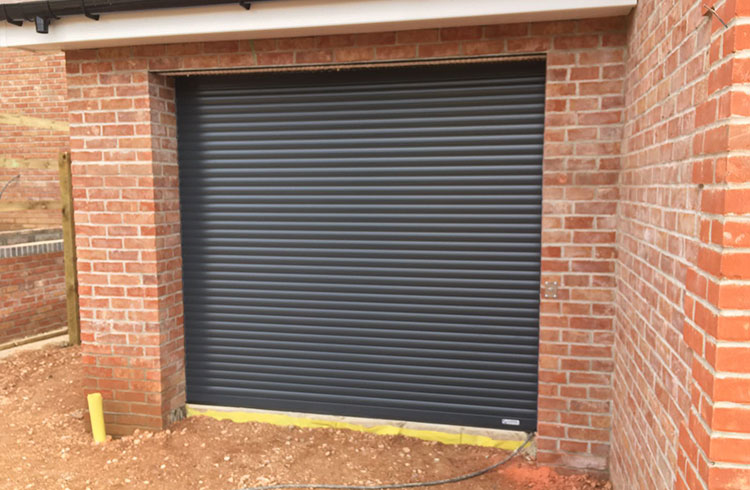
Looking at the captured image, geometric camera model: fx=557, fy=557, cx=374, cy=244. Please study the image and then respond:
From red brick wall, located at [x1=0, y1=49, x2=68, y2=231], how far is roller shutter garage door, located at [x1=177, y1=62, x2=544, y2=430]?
6.03 metres

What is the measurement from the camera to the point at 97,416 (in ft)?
14.4

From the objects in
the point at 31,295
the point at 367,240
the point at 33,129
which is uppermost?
the point at 33,129

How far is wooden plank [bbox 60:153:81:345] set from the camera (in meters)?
6.64

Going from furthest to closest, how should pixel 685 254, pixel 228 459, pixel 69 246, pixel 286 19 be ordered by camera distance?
pixel 69 246
pixel 228 459
pixel 286 19
pixel 685 254

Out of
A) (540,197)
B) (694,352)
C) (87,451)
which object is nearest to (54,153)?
(87,451)

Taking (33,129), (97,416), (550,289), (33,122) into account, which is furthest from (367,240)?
(33,129)

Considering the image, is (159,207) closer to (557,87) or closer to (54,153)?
(557,87)

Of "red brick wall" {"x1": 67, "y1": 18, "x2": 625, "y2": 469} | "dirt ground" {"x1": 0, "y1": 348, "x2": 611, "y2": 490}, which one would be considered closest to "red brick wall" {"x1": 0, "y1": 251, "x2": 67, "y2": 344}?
"dirt ground" {"x1": 0, "y1": 348, "x2": 611, "y2": 490}

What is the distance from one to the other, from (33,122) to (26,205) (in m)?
1.50

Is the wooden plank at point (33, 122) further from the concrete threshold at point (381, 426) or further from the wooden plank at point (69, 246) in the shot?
the concrete threshold at point (381, 426)

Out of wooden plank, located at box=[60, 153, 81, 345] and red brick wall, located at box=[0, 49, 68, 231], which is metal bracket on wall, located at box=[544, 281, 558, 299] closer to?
wooden plank, located at box=[60, 153, 81, 345]

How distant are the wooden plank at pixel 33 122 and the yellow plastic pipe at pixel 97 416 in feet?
16.9

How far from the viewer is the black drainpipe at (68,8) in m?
3.55

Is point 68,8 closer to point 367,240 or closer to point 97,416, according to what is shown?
point 367,240
